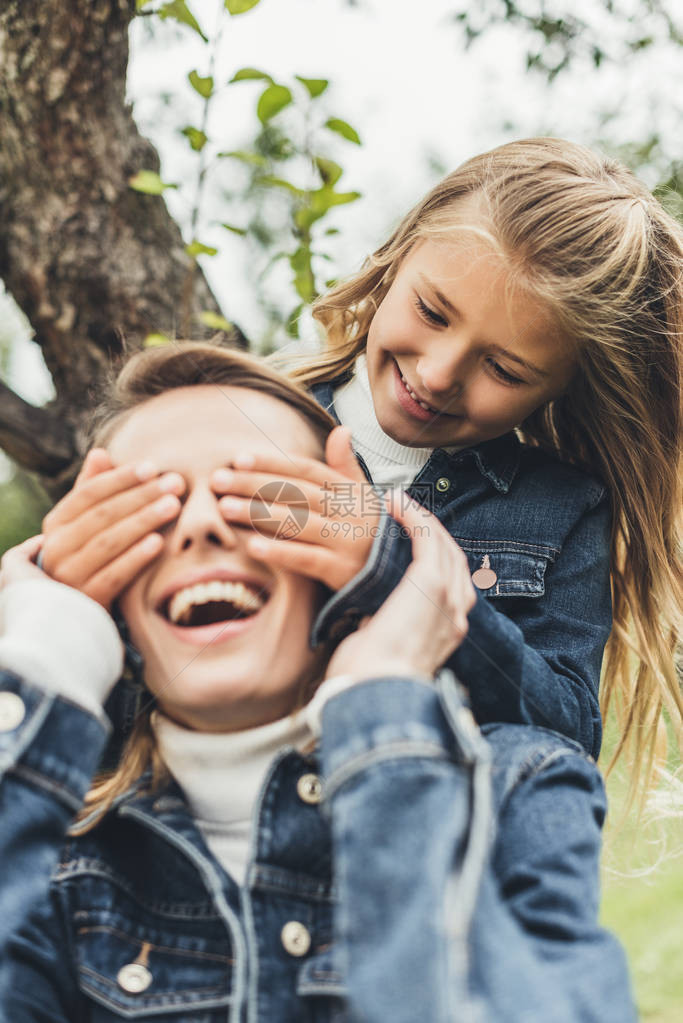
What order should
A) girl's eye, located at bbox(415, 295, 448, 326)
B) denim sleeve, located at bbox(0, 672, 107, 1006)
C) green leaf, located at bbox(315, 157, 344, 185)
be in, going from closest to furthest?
denim sleeve, located at bbox(0, 672, 107, 1006), girl's eye, located at bbox(415, 295, 448, 326), green leaf, located at bbox(315, 157, 344, 185)

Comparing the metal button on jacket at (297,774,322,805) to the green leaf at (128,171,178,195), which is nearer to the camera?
the metal button on jacket at (297,774,322,805)

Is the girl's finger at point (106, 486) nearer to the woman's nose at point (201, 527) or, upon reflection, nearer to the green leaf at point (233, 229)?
the woman's nose at point (201, 527)

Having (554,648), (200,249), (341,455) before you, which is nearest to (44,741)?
(341,455)

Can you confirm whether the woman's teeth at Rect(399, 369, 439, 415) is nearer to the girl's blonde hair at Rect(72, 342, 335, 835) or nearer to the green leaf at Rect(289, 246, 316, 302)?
the girl's blonde hair at Rect(72, 342, 335, 835)

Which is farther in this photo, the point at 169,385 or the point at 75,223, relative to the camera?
the point at 75,223

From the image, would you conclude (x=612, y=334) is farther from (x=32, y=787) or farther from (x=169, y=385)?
(x=32, y=787)

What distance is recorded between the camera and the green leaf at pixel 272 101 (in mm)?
1975

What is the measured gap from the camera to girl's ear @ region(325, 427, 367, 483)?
1312mm

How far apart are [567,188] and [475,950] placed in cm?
145

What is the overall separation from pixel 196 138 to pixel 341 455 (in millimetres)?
1102

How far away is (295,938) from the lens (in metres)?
1.12

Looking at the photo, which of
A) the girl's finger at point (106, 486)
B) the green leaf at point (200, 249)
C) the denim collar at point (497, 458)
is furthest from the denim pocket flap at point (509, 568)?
the green leaf at point (200, 249)

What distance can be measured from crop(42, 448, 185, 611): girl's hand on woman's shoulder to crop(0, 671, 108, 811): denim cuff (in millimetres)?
174

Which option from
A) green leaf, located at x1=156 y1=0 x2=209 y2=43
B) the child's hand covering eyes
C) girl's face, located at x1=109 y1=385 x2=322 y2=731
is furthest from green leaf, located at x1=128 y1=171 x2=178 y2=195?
the child's hand covering eyes
